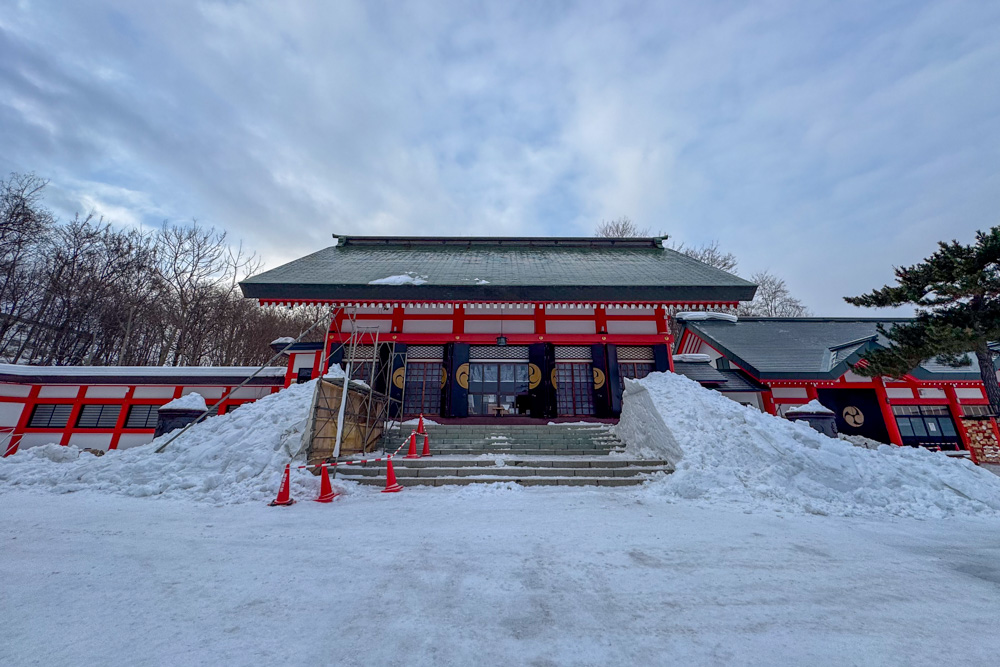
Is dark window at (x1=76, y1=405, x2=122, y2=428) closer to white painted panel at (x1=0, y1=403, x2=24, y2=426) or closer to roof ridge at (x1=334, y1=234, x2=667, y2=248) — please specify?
white painted panel at (x1=0, y1=403, x2=24, y2=426)

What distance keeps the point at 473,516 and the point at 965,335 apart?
10392 mm

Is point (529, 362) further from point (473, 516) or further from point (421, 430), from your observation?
point (473, 516)

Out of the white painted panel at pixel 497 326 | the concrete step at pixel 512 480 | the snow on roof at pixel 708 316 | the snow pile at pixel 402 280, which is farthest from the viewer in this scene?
the snow on roof at pixel 708 316

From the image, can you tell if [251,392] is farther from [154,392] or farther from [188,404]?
[154,392]

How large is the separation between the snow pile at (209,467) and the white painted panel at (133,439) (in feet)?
12.0

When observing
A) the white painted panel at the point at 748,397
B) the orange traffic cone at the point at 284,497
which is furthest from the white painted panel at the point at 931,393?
the orange traffic cone at the point at 284,497

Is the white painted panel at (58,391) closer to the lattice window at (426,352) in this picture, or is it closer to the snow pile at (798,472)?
the lattice window at (426,352)

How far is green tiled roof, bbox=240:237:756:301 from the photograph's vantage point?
453 inches

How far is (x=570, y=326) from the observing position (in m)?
12.8

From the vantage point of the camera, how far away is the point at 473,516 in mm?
4797

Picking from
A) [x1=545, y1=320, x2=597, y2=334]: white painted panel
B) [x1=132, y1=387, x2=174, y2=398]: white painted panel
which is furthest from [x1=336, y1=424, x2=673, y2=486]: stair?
[x1=132, y1=387, x2=174, y2=398]: white painted panel

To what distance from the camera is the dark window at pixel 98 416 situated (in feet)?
37.2

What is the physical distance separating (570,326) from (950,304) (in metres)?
8.90

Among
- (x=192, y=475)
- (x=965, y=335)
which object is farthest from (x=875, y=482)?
(x=192, y=475)
